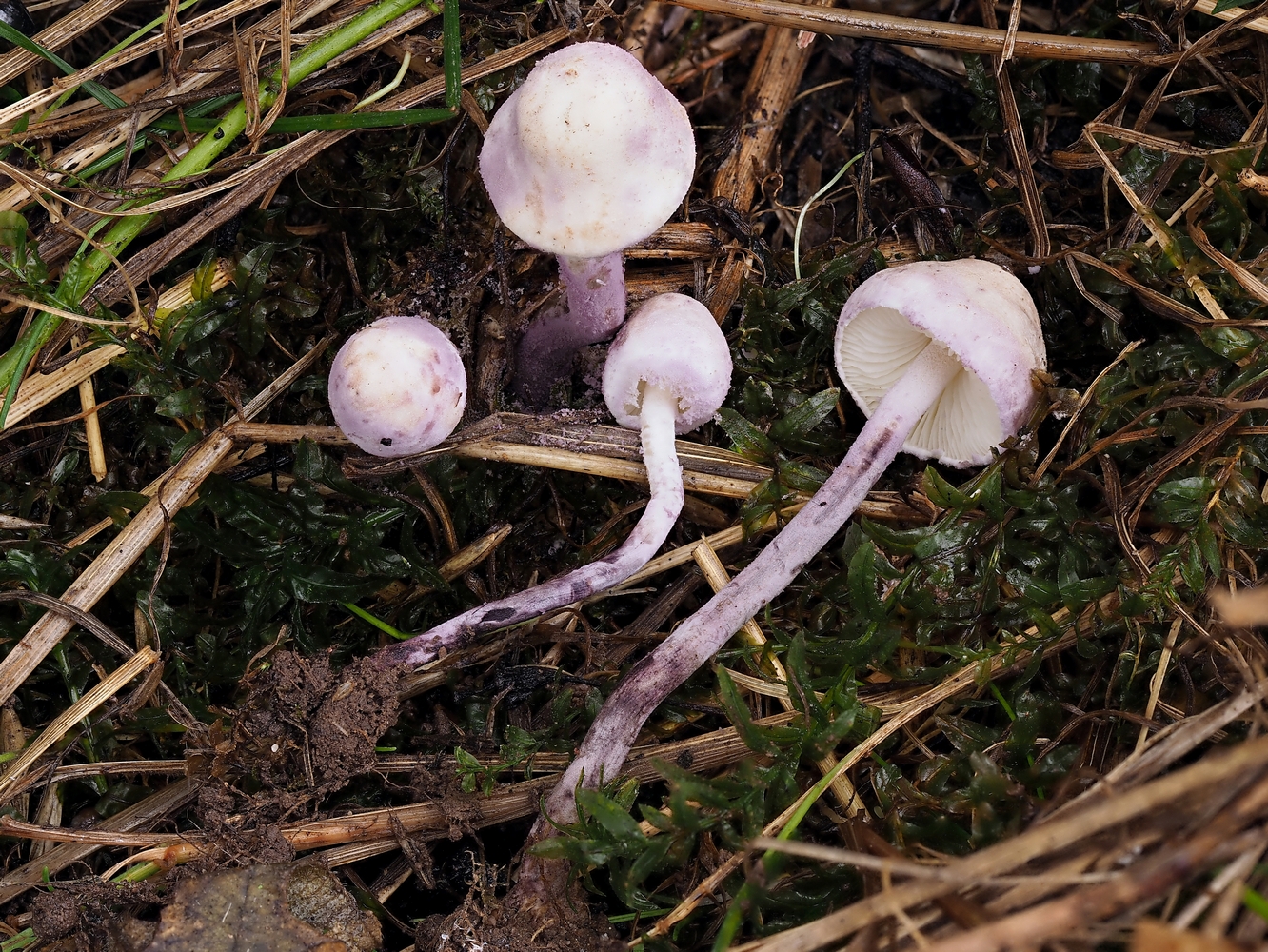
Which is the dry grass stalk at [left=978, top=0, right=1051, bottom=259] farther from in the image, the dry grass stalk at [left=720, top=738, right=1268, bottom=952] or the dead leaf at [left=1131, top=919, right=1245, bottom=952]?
the dead leaf at [left=1131, top=919, right=1245, bottom=952]

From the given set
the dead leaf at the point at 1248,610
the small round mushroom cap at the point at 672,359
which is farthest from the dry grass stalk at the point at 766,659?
the dead leaf at the point at 1248,610

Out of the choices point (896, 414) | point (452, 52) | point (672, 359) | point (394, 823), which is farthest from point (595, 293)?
point (394, 823)

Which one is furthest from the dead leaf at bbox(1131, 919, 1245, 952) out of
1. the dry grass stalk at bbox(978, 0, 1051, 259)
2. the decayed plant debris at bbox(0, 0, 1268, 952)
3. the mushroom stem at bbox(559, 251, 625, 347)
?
the dry grass stalk at bbox(978, 0, 1051, 259)

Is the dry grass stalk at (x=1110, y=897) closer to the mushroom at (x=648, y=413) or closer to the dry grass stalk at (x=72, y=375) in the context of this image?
the mushroom at (x=648, y=413)

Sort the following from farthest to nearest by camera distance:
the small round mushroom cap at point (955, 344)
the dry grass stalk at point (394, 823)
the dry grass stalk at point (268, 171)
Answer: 1. the dry grass stalk at point (268, 171)
2. the small round mushroom cap at point (955, 344)
3. the dry grass stalk at point (394, 823)

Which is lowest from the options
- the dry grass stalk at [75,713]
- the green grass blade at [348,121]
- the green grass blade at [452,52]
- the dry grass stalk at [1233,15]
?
the dry grass stalk at [75,713]

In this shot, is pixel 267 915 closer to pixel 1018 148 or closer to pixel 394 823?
pixel 394 823

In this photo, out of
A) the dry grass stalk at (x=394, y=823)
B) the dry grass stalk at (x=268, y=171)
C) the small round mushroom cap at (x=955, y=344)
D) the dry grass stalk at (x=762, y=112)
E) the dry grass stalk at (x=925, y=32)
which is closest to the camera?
the dry grass stalk at (x=394, y=823)
